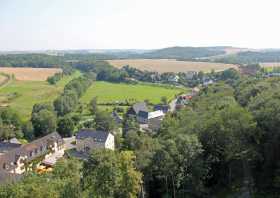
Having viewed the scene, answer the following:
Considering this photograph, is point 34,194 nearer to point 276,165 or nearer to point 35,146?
point 276,165

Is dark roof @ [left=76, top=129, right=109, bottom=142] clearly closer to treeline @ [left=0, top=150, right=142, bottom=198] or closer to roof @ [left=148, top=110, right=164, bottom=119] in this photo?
roof @ [left=148, top=110, right=164, bottom=119]

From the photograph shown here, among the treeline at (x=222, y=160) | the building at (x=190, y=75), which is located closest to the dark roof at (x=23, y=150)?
the treeline at (x=222, y=160)

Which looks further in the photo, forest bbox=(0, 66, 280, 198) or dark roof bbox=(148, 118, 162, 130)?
dark roof bbox=(148, 118, 162, 130)

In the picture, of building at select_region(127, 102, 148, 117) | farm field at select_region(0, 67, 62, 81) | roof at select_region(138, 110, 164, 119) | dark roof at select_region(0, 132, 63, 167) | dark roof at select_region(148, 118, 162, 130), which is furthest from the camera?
farm field at select_region(0, 67, 62, 81)

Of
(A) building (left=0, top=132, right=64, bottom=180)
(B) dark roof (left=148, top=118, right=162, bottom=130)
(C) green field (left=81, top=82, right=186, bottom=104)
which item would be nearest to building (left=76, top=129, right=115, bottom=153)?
(A) building (left=0, top=132, right=64, bottom=180)

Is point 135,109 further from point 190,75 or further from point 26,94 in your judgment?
A: point 190,75

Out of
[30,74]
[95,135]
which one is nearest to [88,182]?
[95,135]
